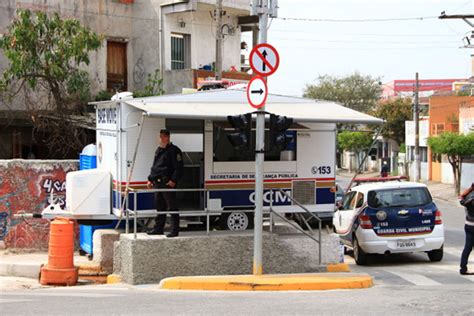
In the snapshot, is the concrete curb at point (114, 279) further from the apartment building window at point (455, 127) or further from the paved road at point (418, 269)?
the apartment building window at point (455, 127)

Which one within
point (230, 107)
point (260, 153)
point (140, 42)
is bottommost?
point (260, 153)

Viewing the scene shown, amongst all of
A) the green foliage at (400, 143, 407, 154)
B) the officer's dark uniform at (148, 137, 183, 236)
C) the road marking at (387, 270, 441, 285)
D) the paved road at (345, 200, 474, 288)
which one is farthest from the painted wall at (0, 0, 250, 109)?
the green foliage at (400, 143, 407, 154)

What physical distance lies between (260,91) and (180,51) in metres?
17.5

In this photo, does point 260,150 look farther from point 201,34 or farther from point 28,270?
point 201,34

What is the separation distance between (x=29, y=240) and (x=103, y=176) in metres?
3.63

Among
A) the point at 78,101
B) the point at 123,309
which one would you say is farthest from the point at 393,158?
the point at 123,309

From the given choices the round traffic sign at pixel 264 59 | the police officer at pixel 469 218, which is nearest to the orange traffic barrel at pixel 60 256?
the round traffic sign at pixel 264 59

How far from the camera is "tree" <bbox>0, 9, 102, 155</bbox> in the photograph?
21.5 meters

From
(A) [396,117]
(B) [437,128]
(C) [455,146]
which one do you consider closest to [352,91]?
(A) [396,117]

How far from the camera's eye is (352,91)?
79.4m

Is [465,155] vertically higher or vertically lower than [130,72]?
lower

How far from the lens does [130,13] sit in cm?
2638

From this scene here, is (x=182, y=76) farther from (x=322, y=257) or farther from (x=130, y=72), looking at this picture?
(x=322, y=257)

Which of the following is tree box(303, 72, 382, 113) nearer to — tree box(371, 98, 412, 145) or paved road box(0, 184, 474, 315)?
tree box(371, 98, 412, 145)
